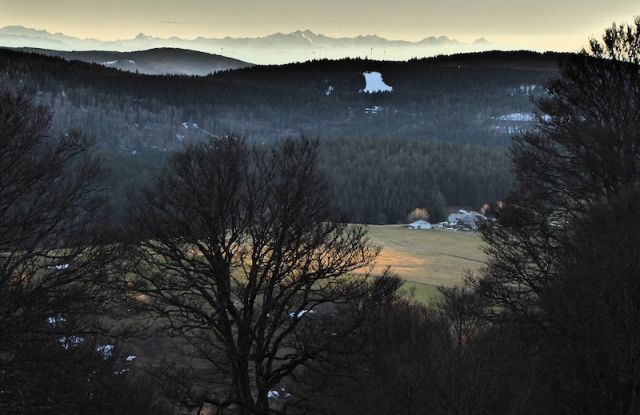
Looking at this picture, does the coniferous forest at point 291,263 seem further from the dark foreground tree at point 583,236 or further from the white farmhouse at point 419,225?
the white farmhouse at point 419,225

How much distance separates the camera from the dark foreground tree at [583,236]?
10.0 meters

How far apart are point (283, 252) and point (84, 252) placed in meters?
4.98

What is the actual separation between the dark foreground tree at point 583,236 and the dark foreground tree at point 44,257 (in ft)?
32.0

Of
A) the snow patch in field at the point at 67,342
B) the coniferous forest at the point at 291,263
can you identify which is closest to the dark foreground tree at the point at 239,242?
the coniferous forest at the point at 291,263

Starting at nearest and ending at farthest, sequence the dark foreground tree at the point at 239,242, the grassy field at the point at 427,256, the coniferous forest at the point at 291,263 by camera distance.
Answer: the coniferous forest at the point at 291,263 → the dark foreground tree at the point at 239,242 → the grassy field at the point at 427,256

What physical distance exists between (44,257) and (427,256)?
71259 millimetres

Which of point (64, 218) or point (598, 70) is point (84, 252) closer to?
point (64, 218)

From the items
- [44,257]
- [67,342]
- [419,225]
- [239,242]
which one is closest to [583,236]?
[239,242]

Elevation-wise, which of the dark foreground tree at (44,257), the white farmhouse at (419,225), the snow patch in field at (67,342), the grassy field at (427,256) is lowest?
the white farmhouse at (419,225)

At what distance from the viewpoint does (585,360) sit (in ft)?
33.3

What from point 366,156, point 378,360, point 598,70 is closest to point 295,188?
point 598,70

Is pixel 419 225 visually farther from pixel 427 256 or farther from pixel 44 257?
pixel 44 257

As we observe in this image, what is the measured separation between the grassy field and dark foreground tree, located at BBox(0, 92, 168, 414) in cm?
4379

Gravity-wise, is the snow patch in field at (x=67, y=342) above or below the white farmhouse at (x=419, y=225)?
above
